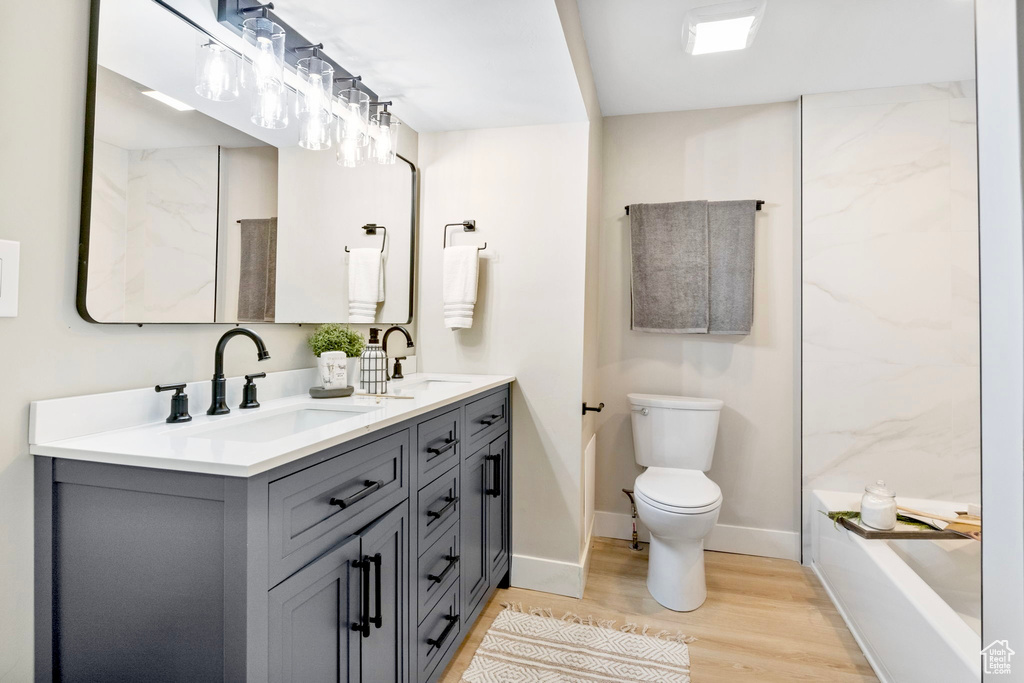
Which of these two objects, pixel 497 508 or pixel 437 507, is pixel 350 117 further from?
pixel 497 508

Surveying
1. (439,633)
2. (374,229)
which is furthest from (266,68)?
(439,633)

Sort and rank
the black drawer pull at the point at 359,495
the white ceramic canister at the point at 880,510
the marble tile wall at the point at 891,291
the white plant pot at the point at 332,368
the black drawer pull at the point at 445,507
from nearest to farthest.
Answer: the black drawer pull at the point at 359,495 → the black drawer pull at the point at 445,507 → the white plant pot at the point at 332,368 → the white ceramic canister at the point at 880,510 → the marble tile wall at the point at 891,291

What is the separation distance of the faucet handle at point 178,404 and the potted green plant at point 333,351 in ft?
1.59

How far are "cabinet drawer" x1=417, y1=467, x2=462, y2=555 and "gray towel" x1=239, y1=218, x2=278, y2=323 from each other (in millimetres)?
726

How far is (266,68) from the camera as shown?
1400 mm

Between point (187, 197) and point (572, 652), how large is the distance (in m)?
1.89

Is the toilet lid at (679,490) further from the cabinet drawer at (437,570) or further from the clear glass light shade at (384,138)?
the clear glass light shade at (384,138)

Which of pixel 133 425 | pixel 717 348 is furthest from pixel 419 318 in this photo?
pixel 717 348

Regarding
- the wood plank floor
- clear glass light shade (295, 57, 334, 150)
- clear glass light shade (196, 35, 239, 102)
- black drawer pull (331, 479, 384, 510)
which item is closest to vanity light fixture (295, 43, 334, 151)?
clear glass light shade (295, 57, 334, 150)

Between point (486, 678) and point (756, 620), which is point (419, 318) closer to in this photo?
point (486, 678)

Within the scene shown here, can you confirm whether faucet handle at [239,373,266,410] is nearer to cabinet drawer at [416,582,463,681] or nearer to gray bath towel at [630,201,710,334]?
cabinet drawer at [416,582,463,681]

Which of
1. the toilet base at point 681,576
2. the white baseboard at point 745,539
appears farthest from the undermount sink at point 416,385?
the white baseboard at point 745,539

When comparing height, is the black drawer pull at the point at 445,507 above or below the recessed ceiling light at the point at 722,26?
below

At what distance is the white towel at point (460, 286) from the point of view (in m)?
2.24
